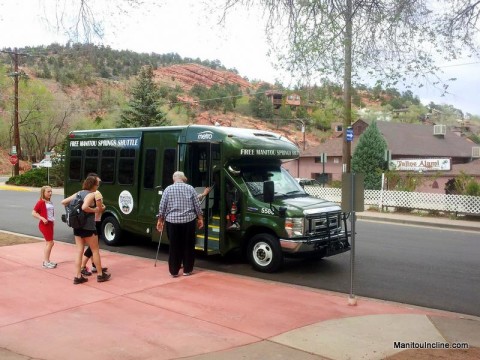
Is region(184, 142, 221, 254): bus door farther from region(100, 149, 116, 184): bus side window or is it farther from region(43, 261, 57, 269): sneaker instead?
region(43, 261, 57, 269): sneaker

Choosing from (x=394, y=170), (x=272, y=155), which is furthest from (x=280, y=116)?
(x=272, y=155)

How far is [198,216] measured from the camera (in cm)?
832

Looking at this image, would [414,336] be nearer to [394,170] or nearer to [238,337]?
[238,337]

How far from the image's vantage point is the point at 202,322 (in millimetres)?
5871

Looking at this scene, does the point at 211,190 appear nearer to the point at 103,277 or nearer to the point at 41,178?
the point at 103,277

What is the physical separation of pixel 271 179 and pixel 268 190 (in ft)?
3.91

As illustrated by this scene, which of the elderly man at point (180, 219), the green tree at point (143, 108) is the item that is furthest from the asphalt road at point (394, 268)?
the green tree at point (143, 108)

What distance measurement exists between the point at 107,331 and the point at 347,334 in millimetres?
2639

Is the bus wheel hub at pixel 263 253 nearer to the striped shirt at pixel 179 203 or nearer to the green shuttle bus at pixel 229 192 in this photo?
the green shuttle bus at pixel 229 192

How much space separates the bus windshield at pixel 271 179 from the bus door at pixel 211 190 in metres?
0.57

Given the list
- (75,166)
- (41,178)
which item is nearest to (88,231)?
(75,166)

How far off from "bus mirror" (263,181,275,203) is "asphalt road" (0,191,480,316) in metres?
1.35

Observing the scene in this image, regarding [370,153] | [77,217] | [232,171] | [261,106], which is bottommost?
[77,217]

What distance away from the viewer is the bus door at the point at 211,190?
920 centimetres
